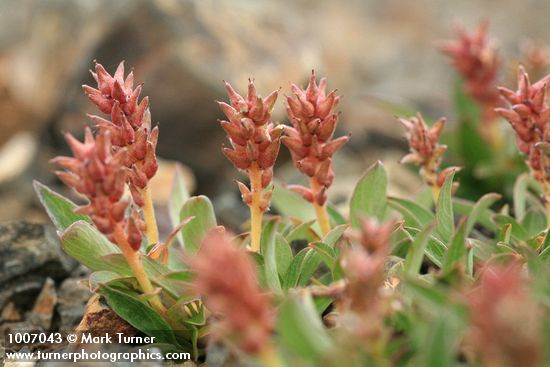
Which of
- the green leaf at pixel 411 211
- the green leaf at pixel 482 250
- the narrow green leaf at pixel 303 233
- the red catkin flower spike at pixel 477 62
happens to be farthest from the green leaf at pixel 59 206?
the red catkin flower spike at pixel 477 62

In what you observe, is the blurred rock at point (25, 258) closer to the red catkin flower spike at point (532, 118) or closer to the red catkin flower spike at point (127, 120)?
the red catkin flower spike at point (127, 120)

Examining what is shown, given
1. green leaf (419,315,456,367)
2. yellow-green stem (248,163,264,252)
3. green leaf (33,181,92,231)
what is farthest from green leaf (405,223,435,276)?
green leaf (33,181,92,231)

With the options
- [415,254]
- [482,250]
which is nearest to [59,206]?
[415,254]

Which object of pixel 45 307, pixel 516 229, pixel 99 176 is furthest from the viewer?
pixel 45 307

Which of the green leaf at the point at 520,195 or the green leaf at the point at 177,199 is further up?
the green leaf at the point at 520,195

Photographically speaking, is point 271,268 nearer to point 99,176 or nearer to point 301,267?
point 301,267

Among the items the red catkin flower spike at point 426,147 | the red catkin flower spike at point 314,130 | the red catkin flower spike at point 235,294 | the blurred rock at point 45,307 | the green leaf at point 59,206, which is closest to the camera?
the red catkin flower spike at point 235,294

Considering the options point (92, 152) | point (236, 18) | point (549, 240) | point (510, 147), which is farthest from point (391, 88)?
point (92, 152)
